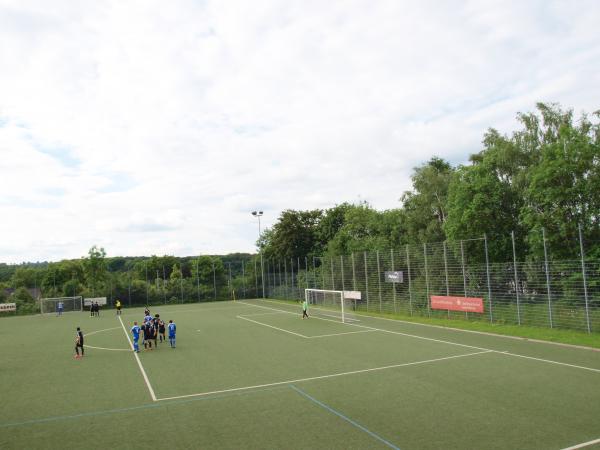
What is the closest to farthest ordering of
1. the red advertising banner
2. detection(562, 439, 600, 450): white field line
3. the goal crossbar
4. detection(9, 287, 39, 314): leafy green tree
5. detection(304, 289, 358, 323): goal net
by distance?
1. detection(562, 439, 600, 450): white field line
2. the red advertising banner
3. detection(304, 289, 358, 323): goal net
4. the goal crossbar
5. detection(9, 287, 39, 314): leafy green tree

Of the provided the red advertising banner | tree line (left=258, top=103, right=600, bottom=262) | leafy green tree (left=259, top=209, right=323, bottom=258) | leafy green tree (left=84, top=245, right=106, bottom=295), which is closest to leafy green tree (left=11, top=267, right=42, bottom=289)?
leafy green tree (left=84, top=245, right=106, bottom=295)

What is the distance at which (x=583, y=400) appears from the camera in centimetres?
1059

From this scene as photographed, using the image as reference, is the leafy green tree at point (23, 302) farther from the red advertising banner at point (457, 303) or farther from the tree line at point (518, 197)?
the red advertising banner at point (457, 303)

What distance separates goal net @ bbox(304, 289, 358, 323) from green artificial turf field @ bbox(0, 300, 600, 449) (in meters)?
10.5

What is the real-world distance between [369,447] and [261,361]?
9.07 m

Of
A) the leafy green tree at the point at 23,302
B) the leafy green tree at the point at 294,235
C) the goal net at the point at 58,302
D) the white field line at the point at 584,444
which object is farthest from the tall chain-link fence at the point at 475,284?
the leafy green tree at the point at 23,302

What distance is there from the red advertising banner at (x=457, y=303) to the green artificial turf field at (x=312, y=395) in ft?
12.8

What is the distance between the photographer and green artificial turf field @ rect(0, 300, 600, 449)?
9.02 meters

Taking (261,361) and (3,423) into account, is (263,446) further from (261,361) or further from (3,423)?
(261,361)

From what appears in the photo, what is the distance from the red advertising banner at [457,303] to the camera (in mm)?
24438

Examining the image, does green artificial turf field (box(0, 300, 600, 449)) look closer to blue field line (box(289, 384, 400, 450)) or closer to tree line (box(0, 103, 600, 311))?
blue field line (box(289, 384, 400, 450))

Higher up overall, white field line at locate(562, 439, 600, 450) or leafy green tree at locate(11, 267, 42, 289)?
leafy green tree at locate(11, 267, 42, 289)

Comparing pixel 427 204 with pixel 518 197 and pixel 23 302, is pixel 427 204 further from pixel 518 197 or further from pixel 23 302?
pixel 23 302

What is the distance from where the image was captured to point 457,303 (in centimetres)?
2588
